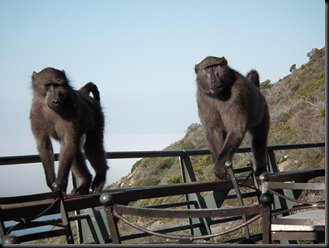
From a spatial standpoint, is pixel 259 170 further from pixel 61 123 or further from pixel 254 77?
pixel 61 123

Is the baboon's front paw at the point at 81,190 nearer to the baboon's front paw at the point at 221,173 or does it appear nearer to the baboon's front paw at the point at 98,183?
the baboon's front paw at the point at 98,183

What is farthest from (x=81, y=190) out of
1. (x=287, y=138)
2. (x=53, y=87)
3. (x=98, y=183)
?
(x=287, y=138)

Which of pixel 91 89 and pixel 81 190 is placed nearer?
pixel 81 190

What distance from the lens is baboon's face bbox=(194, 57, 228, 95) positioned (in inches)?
253

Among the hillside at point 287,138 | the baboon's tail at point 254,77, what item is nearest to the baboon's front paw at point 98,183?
the baboon's tail at point 254,77

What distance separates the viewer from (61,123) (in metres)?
5.11

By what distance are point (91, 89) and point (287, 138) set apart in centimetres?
1201

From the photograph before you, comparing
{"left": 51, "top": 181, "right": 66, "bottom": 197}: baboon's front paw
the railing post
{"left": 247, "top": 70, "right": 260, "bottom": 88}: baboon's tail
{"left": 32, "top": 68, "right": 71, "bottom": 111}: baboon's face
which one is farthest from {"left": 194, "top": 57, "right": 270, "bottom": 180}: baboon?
{"left": 51, "top": 181, "right": 66, "bottom": 197}: baboon's front paw

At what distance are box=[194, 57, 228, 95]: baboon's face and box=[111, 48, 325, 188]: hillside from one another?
7.05m

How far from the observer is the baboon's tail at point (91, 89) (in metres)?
6.02

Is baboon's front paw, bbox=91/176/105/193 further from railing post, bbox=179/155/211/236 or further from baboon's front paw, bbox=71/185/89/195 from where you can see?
railing post, bbox=179/155/211/236

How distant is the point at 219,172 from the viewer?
607cm

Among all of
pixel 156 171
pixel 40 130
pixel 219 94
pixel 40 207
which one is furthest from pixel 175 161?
pixel 40 207

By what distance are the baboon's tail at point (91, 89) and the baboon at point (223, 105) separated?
1242mm
